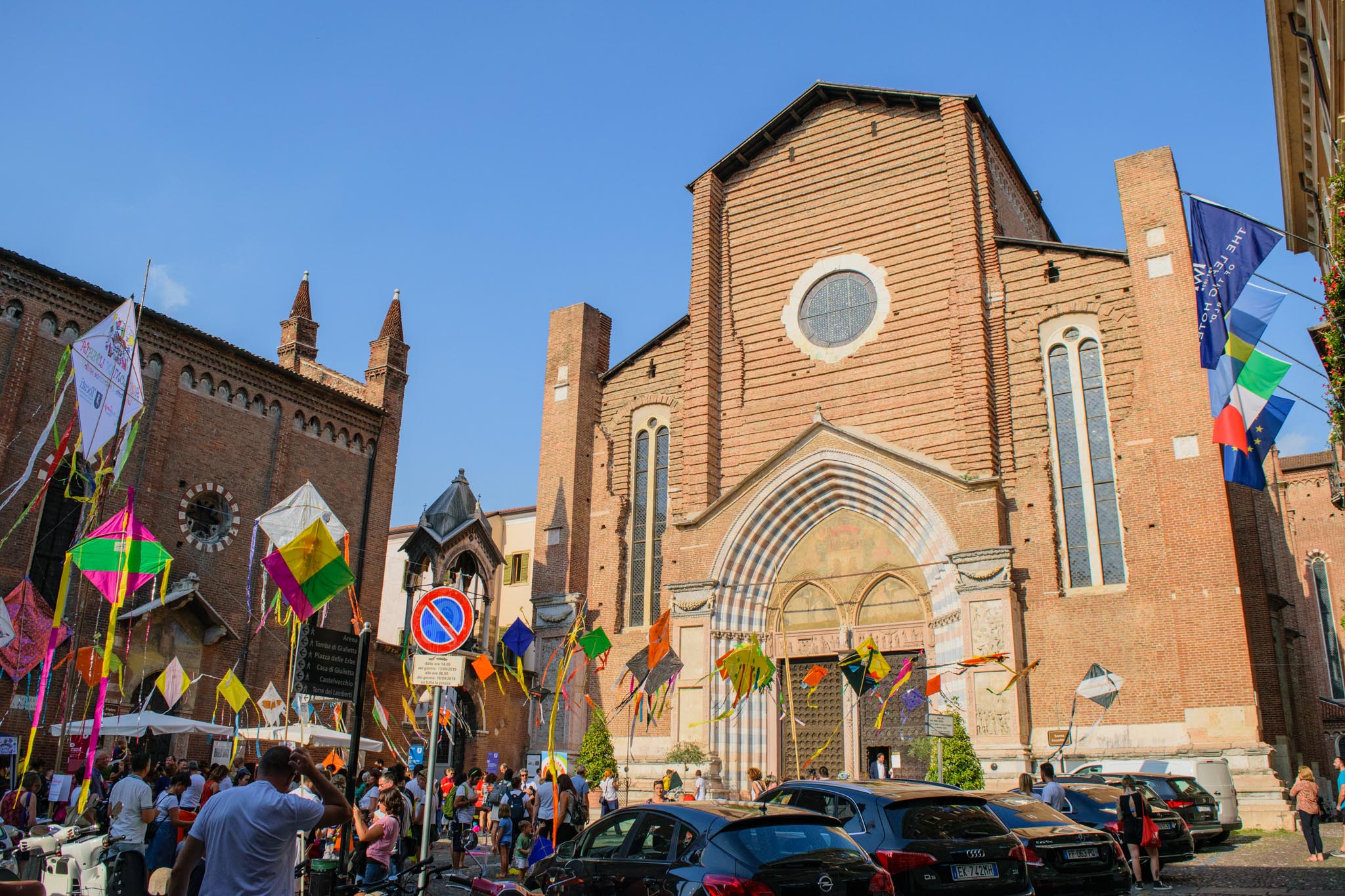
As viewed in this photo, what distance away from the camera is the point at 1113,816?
43.6 ft

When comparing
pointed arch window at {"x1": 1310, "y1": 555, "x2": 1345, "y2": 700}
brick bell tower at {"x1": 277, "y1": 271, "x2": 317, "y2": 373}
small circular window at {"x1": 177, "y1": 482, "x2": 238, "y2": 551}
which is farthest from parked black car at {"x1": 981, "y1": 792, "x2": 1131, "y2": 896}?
pointed arch window at {"x1": 1310, "y1": 555, "x2": 1345, "y2": 700}

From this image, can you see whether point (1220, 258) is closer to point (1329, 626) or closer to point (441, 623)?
point (441, 623)

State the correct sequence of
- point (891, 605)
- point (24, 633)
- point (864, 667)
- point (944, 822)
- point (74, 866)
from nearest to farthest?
point (944, 822)
point (74, 866)
point (24, 633)
point (864, 667)
point (891, 605)

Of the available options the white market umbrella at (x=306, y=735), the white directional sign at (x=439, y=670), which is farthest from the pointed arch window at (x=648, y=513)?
the white directional sign at (x=439, y=670)

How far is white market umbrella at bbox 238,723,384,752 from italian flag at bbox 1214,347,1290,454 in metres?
16.7

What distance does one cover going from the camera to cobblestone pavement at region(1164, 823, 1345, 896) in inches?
440

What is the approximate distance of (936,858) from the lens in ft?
27.5

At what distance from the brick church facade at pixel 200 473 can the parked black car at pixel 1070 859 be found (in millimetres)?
16490

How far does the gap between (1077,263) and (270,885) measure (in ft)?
67.7

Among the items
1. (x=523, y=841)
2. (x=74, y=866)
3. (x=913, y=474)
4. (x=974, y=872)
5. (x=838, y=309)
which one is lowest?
(x=523, y=841)

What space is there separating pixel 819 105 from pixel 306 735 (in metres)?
19.6

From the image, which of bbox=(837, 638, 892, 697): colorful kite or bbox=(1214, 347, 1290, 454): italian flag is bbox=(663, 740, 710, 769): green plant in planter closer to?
bbox=(837, 638, 892, 697): colorful kite

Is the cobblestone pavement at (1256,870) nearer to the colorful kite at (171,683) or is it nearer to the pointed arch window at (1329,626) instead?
the colorful kite at (171,683)

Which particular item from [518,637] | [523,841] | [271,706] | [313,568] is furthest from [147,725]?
[518,637]
